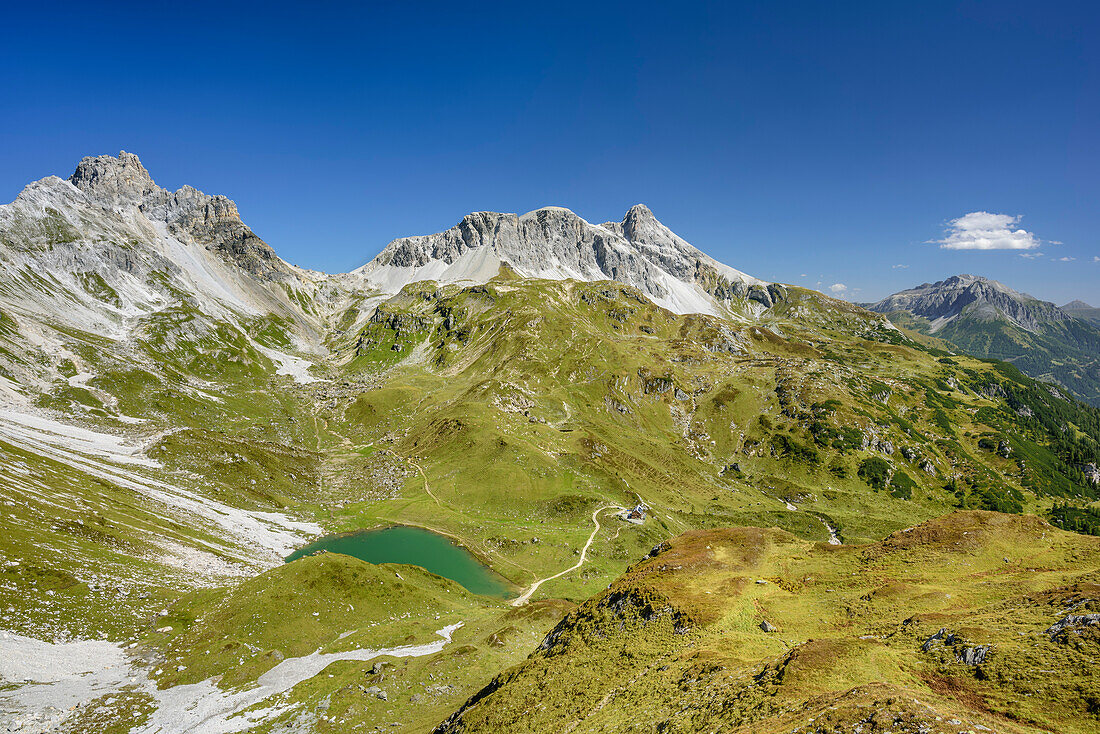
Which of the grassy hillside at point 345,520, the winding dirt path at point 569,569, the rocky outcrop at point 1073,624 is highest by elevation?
the rocky outcrop at point 1073,624

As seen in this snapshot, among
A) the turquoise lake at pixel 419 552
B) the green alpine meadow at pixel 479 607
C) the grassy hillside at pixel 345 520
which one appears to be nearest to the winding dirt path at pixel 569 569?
the green alpine meadow at pixel 479 607

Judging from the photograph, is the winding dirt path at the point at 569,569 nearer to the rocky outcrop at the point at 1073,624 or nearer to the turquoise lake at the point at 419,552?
the turquoise lake at the point at 419,552

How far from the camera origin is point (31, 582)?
57781mm

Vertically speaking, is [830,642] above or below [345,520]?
above

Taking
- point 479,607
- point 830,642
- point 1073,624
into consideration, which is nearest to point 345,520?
point 479,607

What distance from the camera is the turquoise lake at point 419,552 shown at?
364ft

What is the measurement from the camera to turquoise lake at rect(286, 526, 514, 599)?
364 feet

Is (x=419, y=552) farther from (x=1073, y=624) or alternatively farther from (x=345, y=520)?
(x=1073, y=624)

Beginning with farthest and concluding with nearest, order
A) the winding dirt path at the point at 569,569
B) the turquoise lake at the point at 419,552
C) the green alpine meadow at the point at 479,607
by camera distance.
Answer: the turquoise lake at the point at 419,552 → the winding dirt path at the point at 569,569 → the green alpine meadow at the point at 479,607

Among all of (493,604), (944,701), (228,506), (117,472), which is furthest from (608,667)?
(117,472)

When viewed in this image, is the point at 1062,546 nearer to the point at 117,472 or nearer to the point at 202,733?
the point at 202,733

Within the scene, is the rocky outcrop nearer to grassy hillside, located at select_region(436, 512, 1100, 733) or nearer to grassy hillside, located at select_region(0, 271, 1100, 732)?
grassy hillside, located at select_region(436, 512, 1100, 733)

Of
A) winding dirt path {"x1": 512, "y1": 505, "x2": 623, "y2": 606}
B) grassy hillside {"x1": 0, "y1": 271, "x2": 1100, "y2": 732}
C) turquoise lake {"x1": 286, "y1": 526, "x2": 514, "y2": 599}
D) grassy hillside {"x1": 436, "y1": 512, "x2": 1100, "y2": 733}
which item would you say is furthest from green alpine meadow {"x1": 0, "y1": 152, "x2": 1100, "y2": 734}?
winding dirt path {"x1": 512, "y1": 505, "x2": 623, "y2": 606}

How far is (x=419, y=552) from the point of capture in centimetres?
12250
